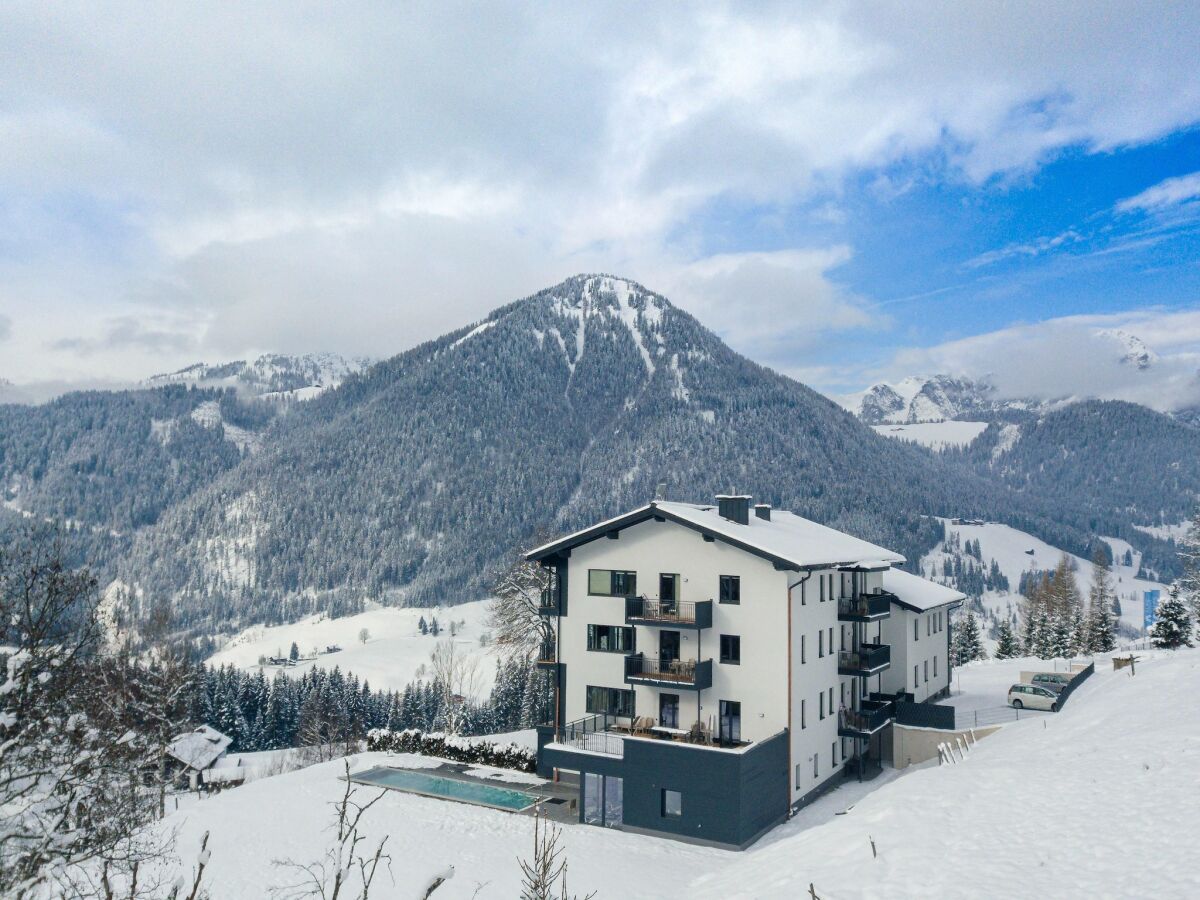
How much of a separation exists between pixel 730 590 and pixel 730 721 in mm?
5480

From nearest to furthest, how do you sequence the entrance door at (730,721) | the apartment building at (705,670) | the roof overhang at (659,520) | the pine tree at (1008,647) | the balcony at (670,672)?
the apartment building at (705,670), the roof overhang at (659,520), the balcony at (670,672), the entrance door at (730,721), the pine tree at (1008,647)

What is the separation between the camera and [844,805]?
33.3 m

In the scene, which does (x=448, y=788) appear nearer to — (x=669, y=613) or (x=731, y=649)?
(x=669, y=613)

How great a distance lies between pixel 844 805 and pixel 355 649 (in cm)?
18127

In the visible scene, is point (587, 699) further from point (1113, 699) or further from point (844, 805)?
point (1113, 699)

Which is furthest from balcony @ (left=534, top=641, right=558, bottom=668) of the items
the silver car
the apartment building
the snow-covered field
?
the silver car

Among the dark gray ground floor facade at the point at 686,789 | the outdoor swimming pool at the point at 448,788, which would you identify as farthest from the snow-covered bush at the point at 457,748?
the dark gray ground floor facade at the point at 686,789

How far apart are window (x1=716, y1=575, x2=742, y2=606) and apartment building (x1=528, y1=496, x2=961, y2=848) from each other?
0.20 feet

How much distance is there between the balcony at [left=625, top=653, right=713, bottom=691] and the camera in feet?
106

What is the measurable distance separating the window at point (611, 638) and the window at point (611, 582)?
154cm

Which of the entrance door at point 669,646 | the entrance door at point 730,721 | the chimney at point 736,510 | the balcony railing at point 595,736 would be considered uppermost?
the chimney at point 736,510

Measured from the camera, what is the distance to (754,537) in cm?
3344

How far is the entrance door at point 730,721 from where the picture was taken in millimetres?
32625

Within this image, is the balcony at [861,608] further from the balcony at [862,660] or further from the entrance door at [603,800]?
the entrance door at [603,800]
